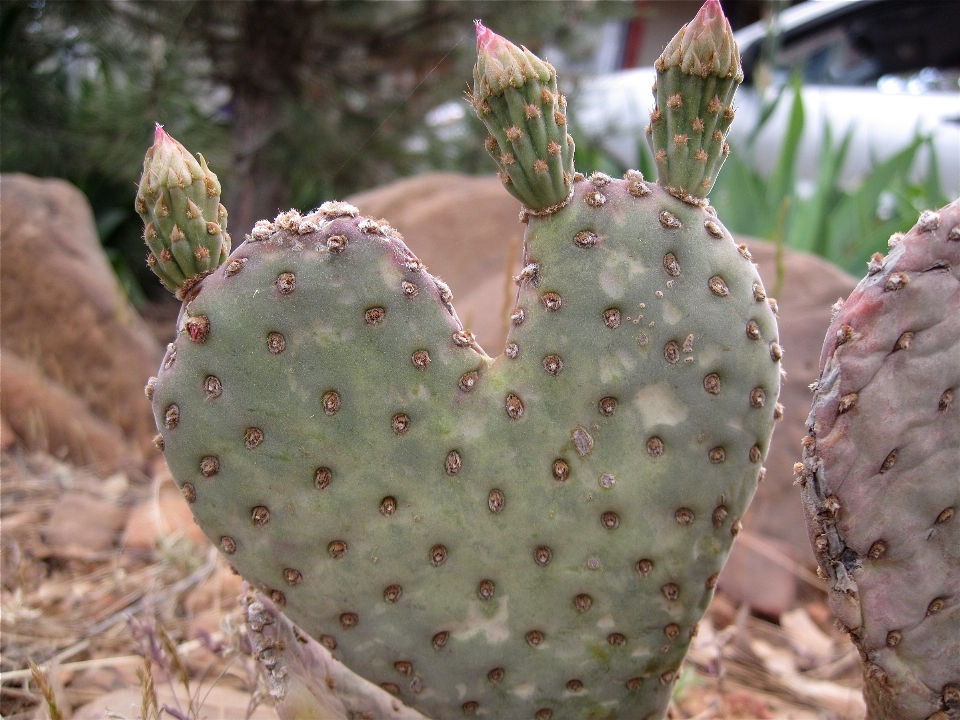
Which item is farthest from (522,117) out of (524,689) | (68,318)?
(68,318)

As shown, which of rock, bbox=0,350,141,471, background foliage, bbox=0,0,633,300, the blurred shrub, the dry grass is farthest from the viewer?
background foliage, bbox=0,0,633,300

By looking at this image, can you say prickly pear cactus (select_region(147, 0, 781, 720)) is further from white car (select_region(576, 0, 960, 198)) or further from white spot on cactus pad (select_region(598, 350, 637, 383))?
white car (select_region(576, 0, 960, 198))

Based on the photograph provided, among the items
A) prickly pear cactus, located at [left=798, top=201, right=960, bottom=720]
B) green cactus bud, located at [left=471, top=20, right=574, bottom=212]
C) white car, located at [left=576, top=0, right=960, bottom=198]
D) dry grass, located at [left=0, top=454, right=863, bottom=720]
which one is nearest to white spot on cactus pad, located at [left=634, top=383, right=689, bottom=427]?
prickly pear cactus, located at [left=798, top=201, right=960, bottom=720]

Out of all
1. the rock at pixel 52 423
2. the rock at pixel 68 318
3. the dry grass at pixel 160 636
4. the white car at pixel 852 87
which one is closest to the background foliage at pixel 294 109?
the white car at pixel 852 87

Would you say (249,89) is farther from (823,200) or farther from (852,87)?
(852,87)

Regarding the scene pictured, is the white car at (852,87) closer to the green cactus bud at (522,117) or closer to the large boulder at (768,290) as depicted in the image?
the large boulder at (768,290)

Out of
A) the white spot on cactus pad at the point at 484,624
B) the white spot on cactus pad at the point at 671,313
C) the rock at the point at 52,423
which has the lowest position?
the rock at the point at 52,423

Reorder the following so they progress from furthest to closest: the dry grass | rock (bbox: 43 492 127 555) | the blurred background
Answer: rock (bbox: 43 492 127 555)
the blurred background
the dry grass

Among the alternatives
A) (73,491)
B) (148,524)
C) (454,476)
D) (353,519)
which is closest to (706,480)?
(454,476)
